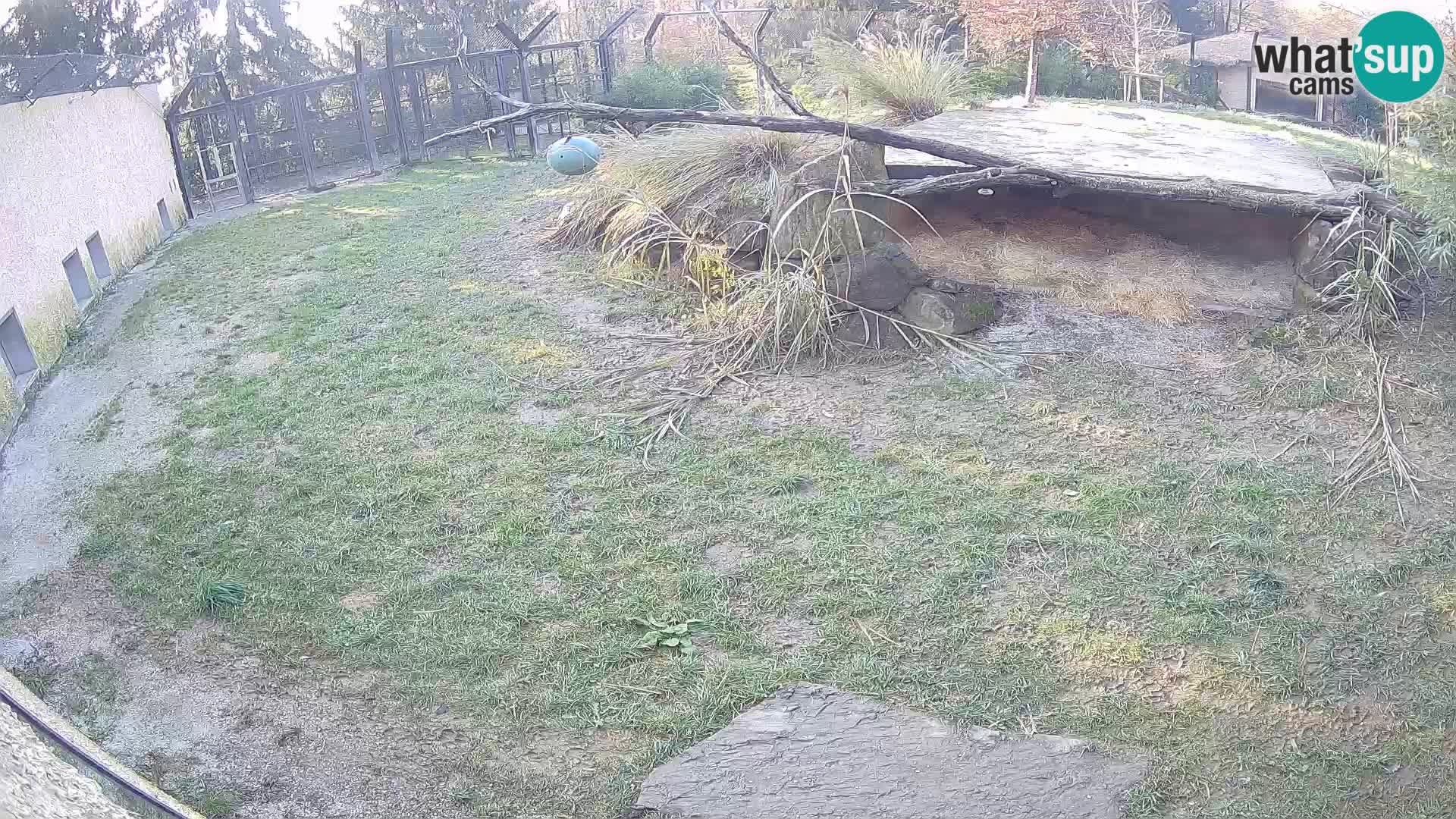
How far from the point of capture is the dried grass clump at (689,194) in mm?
6988

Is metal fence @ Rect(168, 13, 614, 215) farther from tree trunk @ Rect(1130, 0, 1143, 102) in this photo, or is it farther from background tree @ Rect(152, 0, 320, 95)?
tree trunk @ Rect(1130, 0, 1143, 102)

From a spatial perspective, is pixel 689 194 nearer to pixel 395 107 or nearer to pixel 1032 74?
pixel 1032 74

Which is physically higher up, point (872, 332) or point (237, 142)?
point (237, 142)

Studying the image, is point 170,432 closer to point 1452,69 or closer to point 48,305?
point 48,305

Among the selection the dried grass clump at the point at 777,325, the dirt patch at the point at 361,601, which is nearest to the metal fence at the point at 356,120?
the dried grass clump at the point at 777,325

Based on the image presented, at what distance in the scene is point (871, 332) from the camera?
239 inches

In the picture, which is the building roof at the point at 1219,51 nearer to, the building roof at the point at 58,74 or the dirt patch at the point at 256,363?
the building roof at the point at 58,74

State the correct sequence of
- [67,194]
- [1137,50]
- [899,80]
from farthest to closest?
1. [1137,50]
2. [899,80]
3. [67,194]

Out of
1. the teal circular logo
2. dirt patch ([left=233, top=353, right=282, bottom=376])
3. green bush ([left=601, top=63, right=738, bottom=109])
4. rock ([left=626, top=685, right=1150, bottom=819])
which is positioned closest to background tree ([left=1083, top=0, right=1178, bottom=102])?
green bush ([left=601, top=63, right=738, bottom=109])

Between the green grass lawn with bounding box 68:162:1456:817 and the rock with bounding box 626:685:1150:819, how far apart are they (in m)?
0.09

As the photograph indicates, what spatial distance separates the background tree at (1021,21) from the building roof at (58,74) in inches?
353

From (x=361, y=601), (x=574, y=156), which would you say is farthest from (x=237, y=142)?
(x=361, y=601)

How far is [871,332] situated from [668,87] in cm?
932

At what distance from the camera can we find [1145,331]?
19.7ft
